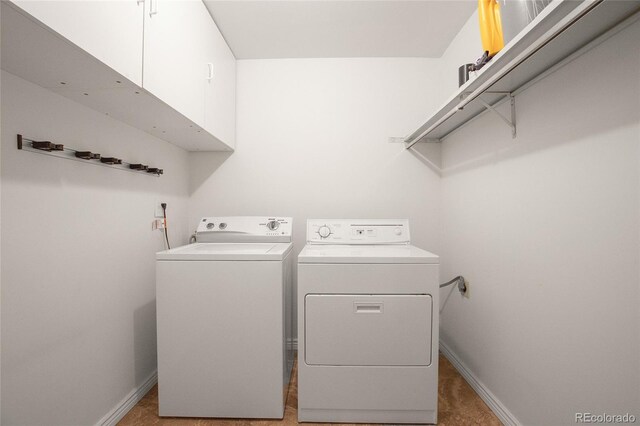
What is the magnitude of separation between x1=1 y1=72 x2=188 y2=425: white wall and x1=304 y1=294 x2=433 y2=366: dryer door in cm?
103

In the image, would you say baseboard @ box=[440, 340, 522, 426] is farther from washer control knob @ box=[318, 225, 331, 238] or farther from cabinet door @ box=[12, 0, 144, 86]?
cabinet door @ box=[12, 0, 144, 86]

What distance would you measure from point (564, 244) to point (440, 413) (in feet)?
3.68

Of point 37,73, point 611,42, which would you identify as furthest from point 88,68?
point 611,42

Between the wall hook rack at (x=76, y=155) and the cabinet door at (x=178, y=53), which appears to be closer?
the wall hook rack at (x=76, y=155)

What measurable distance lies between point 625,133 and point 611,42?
314 mm

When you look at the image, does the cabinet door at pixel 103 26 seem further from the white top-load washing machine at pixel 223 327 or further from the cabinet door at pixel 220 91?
the white top-load washing machine at pixel 223 327

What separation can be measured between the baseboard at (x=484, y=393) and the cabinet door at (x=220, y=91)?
2286 millimetres

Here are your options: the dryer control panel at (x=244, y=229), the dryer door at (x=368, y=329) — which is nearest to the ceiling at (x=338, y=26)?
the dryer control panel at (x=244, y=229)

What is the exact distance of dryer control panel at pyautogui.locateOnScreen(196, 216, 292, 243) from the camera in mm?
1979

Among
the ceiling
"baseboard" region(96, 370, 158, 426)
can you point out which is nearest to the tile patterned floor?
"baseboard" region(96, 370, 158, 426)

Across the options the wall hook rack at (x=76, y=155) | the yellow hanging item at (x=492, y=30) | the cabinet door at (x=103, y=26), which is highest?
the yellow hanging item at (x=492, y=30)

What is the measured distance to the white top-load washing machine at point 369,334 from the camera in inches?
53.9

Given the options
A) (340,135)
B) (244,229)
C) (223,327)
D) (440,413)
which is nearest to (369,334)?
(440,413)

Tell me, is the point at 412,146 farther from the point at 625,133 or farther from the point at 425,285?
the point at 625,133
